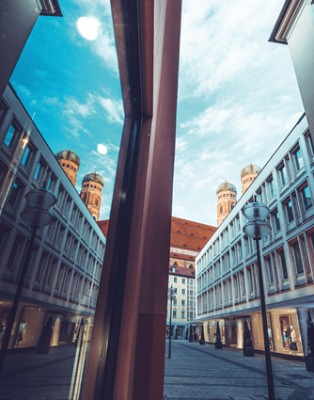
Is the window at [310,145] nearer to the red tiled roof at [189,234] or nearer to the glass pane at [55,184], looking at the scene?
the glass pane at [55,184]

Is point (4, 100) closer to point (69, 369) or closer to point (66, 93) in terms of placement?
point (66, 93)

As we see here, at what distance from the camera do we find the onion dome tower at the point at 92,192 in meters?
1.51

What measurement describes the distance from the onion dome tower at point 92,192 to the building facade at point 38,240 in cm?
7

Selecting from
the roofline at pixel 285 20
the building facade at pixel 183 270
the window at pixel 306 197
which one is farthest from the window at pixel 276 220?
the building facade at pixel 183 270

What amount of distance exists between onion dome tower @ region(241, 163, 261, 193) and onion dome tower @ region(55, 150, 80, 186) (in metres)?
65.4

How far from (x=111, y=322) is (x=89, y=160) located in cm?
123

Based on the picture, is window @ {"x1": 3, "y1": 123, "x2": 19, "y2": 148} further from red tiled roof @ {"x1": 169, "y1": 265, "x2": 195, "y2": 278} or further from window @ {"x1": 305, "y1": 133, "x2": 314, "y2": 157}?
red tiled roof @ {"x1": 169, "y1": 265, "x2": 195, "y2": 278}

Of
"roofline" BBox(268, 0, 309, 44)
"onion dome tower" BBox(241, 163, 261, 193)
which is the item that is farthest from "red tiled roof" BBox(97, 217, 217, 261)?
"roofline" BBox(268, 0, 309, 44)

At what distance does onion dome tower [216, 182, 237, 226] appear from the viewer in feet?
260

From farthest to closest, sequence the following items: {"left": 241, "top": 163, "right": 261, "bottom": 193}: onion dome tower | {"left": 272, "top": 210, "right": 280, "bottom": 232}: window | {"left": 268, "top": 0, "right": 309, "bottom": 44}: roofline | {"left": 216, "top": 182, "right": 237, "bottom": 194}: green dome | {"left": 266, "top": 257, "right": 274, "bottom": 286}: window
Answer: {"left": 216, "top": 182, "right": 237, "bottom": 194}: green dome < {"left": 241, "top": 163, "right": 261, "bottom": 193}: onion dome tower < {"left": 272, "top": 210, "right": 280, "bottom": 232}: window < {"left": 266, "top": 257, "right": 274, "bottom": 286}: window < {"left": 268, "top": 0, "right": 309, "bottom": 44}: roofline

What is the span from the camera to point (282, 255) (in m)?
19.9

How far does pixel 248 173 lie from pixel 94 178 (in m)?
66.1

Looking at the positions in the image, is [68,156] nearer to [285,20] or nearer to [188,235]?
[285,20]

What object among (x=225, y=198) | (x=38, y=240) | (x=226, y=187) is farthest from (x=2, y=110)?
(x=226, y=187)
